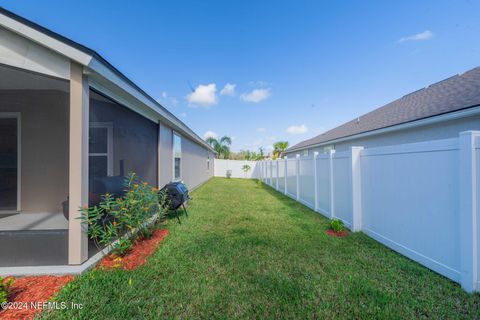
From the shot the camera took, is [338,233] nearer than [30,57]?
No

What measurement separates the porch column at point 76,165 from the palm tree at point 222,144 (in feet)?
88.6

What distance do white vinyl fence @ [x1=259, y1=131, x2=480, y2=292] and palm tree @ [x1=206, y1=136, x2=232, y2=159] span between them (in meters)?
25.3

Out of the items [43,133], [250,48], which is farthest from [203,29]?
[43,133]

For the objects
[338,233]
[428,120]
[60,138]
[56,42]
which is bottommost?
[338,233]

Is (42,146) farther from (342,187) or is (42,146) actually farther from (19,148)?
(342,187)

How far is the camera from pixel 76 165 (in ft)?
9.46

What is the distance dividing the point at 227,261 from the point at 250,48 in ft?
38.5

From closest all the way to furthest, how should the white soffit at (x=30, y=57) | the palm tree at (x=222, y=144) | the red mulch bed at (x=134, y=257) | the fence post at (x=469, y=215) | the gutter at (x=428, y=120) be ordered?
the fence post at (x=469, y=215)
the white soffit at (x=30, y=57)
the red mulch bed at (x=134, y=257)
the gutter at (x=428, y=120)
the palm tree at (x=222, y=144)

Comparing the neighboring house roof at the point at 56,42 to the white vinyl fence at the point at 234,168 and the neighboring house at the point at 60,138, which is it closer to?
the neighboring house at the point at 60,138

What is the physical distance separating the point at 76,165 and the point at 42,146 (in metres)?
3.26

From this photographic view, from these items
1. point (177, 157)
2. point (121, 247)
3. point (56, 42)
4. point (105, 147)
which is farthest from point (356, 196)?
point (177, 157)

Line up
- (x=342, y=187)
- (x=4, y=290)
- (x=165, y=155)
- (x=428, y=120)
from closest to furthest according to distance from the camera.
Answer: (x=4, y=290)
(x=342, y=187)
(x=428, y=120)
(x=165, y=155)

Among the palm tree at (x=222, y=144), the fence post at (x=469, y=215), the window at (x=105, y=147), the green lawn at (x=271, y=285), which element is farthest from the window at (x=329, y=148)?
the palm tree at (x=222, y=144)

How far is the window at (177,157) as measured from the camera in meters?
7.76
